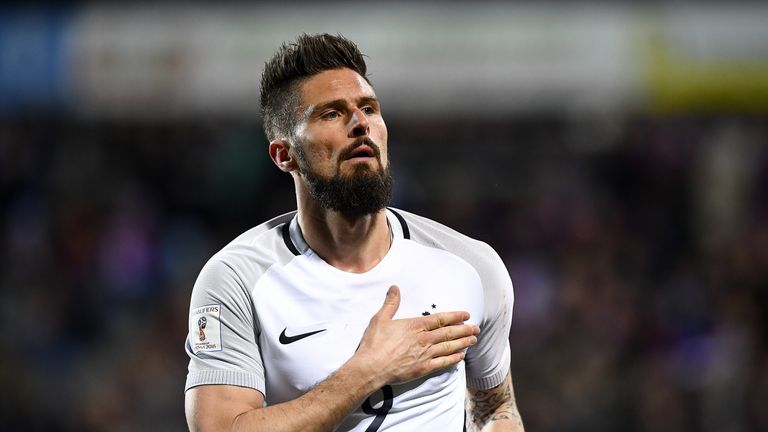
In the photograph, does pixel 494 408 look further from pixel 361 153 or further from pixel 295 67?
pixel 295 67

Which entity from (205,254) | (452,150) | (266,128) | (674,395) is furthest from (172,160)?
(266,128)

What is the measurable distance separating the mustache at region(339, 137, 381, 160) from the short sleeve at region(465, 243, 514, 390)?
56 cm

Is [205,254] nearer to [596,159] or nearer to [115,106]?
[115,106]

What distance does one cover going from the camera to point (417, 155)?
1248 cm

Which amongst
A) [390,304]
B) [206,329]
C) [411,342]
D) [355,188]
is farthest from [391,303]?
[206,329]

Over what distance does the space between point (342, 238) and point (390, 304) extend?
0.35 metres

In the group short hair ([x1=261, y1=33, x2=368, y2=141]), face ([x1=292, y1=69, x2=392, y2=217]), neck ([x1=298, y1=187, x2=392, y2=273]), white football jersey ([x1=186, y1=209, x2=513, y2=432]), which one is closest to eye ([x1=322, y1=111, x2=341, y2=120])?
face ([x1=292, y1=69, x2=392, y2=217])

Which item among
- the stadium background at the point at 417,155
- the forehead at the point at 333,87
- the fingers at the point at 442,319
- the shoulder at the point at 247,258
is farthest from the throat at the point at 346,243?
the stadium background at the point at 417,155

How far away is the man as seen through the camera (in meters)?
3.50

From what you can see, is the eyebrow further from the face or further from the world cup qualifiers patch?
the world cup qualifiers patch

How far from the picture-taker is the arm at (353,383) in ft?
11.1

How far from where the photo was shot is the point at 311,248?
389cm

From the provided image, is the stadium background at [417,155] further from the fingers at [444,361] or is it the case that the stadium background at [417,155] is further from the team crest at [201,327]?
the team crest at [201,327]

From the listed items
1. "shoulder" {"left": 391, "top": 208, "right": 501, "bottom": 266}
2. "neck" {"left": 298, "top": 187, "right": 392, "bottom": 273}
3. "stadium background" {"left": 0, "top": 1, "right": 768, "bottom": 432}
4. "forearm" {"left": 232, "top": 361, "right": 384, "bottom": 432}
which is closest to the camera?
"forearm" {"left": 232, "top": 361, "right": 384, "bottom": 432}
